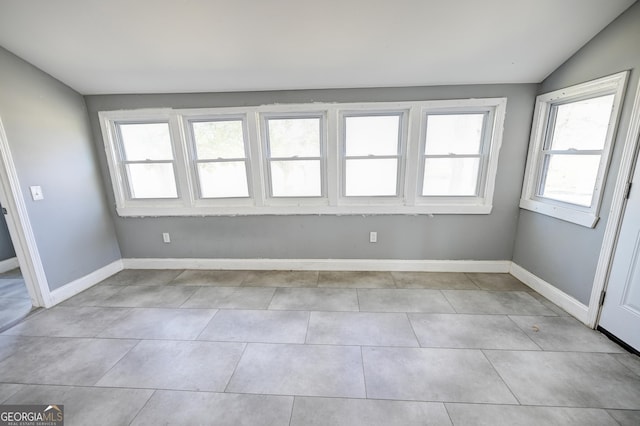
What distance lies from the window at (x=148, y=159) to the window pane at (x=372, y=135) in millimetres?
2178

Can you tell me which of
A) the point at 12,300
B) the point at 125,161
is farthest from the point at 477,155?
the point at 12,300

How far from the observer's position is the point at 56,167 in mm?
2594

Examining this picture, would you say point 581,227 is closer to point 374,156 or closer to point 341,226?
point 374,156

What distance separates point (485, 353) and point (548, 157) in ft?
6.94

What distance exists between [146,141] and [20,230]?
1.44 metres

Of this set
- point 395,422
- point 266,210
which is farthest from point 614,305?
A: point 266,210

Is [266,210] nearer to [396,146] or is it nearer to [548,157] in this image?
[396,146]

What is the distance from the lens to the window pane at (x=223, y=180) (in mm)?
3082

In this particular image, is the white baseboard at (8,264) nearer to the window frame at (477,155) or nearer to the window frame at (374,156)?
the window frame at (374,156)

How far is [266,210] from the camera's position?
10.2ft

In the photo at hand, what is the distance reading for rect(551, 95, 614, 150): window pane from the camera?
6.75 feet

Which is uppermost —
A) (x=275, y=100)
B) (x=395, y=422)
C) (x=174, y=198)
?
(x=275, y=100)

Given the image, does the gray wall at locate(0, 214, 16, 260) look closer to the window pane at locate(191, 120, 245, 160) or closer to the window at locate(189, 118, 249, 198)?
the window at locate(189, 118, 249, 198)

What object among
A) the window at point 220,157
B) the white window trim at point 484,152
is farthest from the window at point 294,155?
the white window trim at point 484,152
